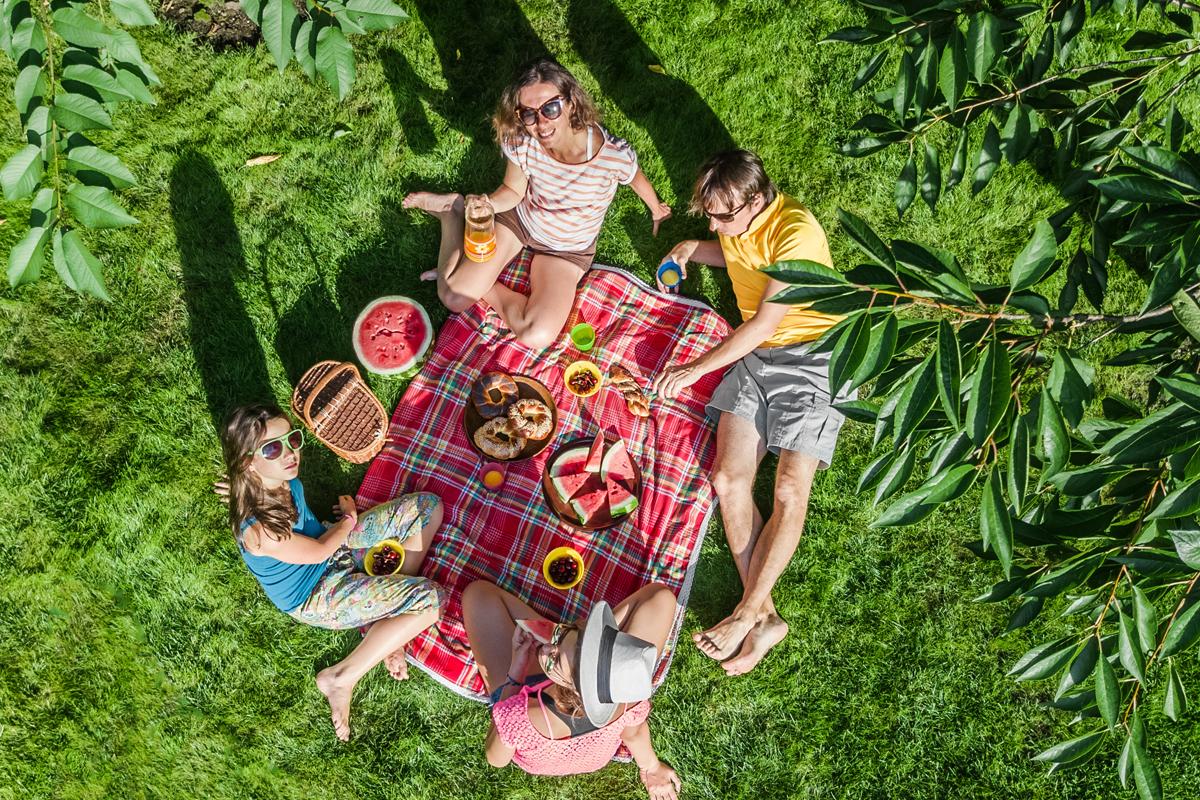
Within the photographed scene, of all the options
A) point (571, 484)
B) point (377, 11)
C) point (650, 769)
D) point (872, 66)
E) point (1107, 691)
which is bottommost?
point (650, 769)

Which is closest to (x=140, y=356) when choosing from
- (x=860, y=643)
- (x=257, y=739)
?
(x=257, y=739)

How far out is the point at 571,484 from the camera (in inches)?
207

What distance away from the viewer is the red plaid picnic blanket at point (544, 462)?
5.30 m

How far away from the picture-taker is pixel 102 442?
5680mm

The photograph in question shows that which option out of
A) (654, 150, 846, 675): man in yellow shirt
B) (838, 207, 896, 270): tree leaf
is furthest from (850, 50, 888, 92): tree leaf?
(838, 207, 896, 270): tree leaf

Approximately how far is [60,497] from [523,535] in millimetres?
3259

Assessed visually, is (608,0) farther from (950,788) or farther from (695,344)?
(950,788)

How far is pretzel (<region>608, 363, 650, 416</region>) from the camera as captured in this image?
5480 mm

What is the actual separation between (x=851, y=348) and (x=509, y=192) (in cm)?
356

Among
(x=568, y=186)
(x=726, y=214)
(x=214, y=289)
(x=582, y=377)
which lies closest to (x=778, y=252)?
(x=726, y=214)

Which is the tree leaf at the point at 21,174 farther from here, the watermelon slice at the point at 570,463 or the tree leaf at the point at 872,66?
the watermelon slice at the point at 570,463

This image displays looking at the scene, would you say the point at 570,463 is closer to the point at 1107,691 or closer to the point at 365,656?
the point at 365,656

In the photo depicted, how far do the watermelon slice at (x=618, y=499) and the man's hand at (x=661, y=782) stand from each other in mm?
1689

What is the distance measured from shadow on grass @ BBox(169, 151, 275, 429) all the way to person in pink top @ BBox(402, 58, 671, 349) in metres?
1.32
